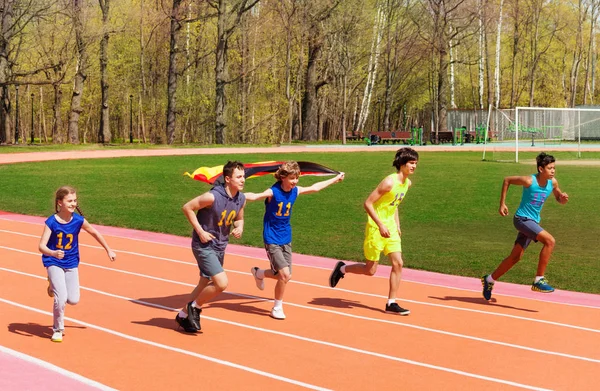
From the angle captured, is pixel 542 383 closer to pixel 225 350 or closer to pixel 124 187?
pixel 225 350

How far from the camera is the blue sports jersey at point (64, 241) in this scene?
8594 millimetres

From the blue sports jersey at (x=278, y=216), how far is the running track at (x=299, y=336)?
0.90 meters

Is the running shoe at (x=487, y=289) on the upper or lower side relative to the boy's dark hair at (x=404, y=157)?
lower

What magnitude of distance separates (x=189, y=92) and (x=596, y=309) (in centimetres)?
6456

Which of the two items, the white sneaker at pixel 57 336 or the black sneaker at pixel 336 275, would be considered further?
the black sneaker at pixel 336 275

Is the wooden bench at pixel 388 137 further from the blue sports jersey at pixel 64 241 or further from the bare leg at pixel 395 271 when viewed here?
the blue sports jersey at pixel 64 241

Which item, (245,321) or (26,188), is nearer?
(245,321)

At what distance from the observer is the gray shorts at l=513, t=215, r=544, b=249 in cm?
1061

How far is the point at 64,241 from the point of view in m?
8.66

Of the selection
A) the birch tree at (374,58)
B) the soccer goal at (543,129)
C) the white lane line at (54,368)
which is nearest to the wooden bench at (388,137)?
the soccer goal at (543,129)

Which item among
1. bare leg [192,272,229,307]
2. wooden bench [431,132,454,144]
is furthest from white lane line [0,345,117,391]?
wooden bench [431,132,454,144]

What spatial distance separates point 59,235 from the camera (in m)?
8.61

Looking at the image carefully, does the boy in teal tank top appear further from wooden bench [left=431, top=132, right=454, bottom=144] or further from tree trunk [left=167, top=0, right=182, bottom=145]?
wooden bench [left=431, top=132, right=454, bottom=144]

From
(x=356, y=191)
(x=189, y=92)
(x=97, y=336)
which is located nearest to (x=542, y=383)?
(x=97, y=336)
